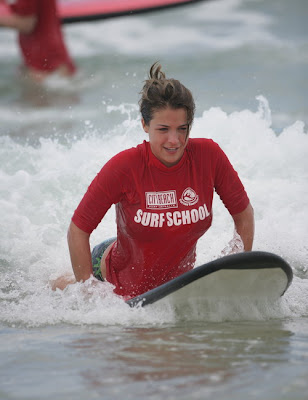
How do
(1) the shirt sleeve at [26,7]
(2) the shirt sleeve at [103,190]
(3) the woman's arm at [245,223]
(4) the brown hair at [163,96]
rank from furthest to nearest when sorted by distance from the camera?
(1) the shirt sleeve at [26,7]
(3) the woman's arm at [245,223]
(2) the shirt sleeve at [103,190]
(4) the brown hair at [163,96]

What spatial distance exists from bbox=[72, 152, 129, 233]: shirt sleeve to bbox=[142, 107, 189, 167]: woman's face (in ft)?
0.54

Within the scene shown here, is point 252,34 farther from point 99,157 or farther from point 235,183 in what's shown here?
point 235,183

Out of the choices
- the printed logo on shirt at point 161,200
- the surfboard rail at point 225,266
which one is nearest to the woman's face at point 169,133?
the printed logo on shirt at point 161,200

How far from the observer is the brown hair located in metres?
3.09

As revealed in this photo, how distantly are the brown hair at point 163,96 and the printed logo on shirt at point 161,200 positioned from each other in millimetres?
331

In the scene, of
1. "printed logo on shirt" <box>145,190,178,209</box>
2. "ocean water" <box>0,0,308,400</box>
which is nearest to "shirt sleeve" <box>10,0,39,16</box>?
"ocean water" <box>0,0,308,400</box>

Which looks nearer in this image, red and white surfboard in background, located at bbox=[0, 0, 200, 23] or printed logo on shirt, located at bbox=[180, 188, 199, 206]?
printed logo on shirt, located at bbox=[180, 188, 199, 206]

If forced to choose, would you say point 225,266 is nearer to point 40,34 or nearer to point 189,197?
point 189,197

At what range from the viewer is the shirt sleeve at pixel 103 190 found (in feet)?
10.5

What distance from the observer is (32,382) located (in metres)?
2.46

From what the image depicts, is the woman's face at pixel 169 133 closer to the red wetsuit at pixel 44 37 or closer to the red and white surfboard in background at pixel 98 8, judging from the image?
the red wetsuit at pixel 44 37

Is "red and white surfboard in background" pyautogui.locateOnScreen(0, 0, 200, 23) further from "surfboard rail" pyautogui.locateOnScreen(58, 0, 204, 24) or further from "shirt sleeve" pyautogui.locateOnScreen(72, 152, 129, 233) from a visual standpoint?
"shirt sleeve" pyautogui.locateOnScreen(72, 152, 129, 233)

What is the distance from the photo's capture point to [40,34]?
12.0 m

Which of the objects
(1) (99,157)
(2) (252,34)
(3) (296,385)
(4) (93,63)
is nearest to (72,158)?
(1) (99,157)
